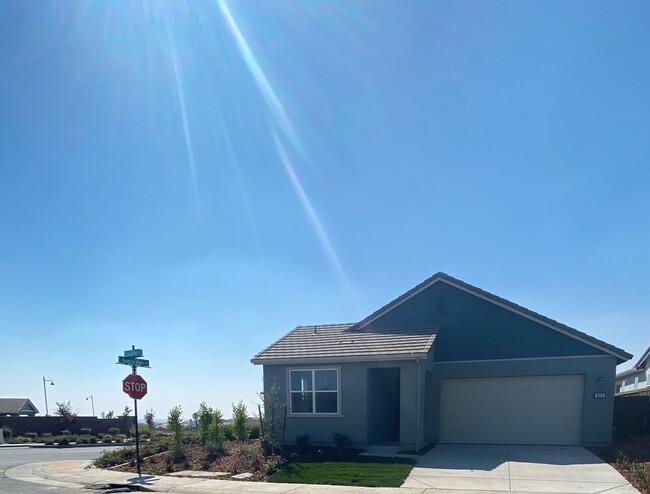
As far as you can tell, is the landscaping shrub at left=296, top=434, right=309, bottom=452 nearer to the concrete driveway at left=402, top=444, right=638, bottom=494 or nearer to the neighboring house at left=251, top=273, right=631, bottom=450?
the neighboring house at left=251, top=273, right=631, bottom=450

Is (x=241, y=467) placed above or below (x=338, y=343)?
below

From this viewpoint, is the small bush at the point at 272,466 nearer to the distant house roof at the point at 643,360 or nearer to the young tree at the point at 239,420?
the young tree at the point at 239,420

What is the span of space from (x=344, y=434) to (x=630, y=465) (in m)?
7.71

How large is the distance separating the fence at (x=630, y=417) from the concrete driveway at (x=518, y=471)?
2747 millimetres

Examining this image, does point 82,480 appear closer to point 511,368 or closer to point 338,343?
point 338,343

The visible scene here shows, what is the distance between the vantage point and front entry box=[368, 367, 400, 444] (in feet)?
50.2

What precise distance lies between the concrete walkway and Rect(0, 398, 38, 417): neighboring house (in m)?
47.0

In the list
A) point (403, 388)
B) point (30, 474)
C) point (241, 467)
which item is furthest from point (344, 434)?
point (30, 474)

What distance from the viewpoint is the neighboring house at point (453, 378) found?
14703 mm

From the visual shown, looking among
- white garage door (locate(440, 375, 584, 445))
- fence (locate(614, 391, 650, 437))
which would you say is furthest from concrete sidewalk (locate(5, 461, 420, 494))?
fence (locate(614, 391, 650, 437))

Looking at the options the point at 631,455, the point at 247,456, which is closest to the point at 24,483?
the point at 247,456

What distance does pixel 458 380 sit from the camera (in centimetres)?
1642

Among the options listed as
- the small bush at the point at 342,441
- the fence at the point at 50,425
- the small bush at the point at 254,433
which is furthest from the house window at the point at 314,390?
the fence at the point at 50,425

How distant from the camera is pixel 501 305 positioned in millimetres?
16172
